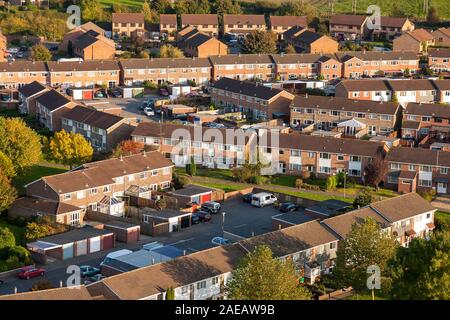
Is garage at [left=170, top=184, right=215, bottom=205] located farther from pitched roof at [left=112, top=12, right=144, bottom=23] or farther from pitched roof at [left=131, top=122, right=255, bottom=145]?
pitched roof at [left=112, top=12, right=144, bottom=23]

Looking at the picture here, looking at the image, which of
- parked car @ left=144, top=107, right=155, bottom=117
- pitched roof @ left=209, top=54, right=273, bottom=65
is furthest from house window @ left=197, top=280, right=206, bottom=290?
pitched roof @ left=209, top=54, right=273, bottom=65

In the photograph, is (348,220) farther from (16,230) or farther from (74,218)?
(16,230)

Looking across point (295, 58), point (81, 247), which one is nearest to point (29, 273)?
point (81, 247)

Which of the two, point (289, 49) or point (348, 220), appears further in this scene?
point (289, 49)
